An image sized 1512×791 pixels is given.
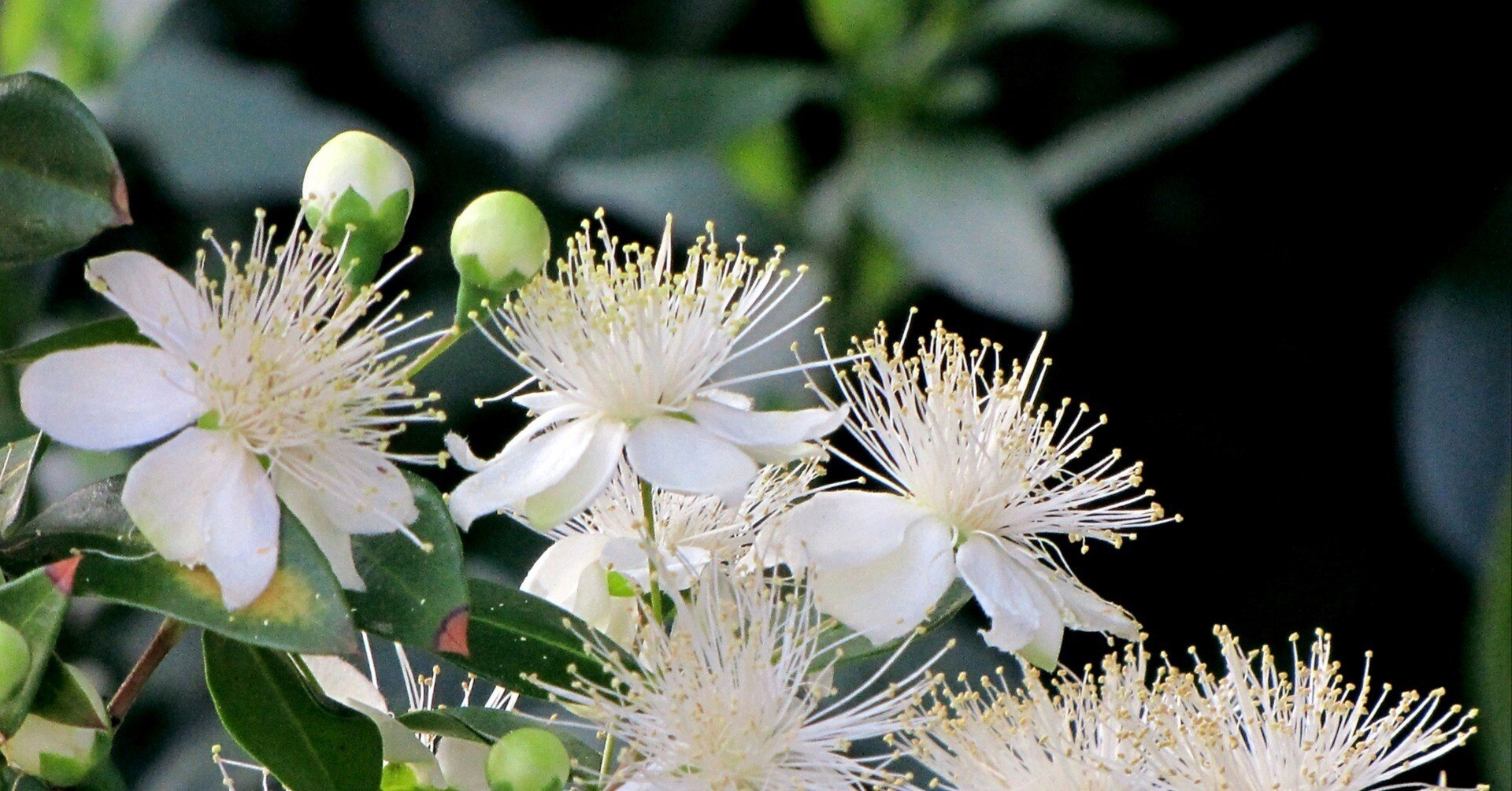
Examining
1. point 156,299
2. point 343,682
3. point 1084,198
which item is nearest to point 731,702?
point 343,682

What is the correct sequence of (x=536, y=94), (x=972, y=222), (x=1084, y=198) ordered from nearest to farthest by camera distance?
(x=972, y=222)
(x=536, y=94)
(x=1084, y=198)

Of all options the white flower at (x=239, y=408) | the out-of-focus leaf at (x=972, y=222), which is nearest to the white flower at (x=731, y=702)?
the white flower at (x=239, y=408)

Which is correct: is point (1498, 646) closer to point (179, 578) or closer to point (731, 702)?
point (731, 702)

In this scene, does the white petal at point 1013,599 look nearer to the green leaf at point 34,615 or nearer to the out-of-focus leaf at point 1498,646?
the green leaf at point 34,615

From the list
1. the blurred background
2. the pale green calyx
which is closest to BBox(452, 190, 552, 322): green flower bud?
the pale green calyx

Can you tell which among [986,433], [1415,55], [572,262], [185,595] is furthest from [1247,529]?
[185,595]

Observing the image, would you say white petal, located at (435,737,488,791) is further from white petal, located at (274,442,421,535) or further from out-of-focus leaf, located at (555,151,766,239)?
out-of-focus leaf, located at (555,151,766,239)

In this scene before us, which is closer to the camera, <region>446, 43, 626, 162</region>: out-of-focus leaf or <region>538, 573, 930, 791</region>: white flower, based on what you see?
<region>538, 573, 930, 791</region>: white flower
